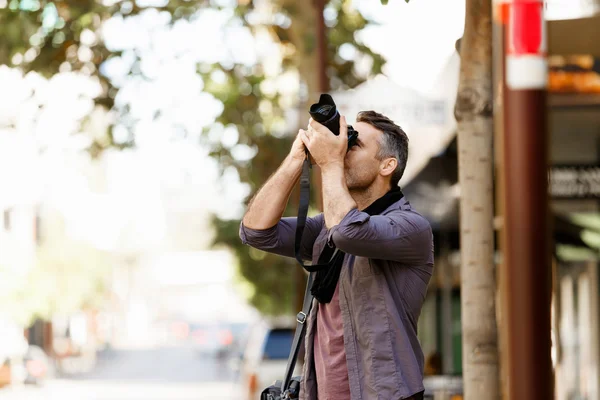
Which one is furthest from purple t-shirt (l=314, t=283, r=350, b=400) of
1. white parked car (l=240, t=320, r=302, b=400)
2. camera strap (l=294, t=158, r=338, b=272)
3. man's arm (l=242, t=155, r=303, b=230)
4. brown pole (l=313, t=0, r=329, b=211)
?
white parked car (l=240, t=320, r=302, b=400)

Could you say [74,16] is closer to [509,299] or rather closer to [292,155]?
[292,155]

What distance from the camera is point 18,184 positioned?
4675 cm

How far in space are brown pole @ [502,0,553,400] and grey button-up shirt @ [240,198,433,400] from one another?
839mm

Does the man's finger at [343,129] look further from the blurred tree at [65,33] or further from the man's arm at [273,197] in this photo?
the blurred tree at [65,33]

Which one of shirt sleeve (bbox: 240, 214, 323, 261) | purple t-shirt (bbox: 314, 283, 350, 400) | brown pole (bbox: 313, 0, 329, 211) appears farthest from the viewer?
brown pole (bbox: 313, 0, 329, 211)

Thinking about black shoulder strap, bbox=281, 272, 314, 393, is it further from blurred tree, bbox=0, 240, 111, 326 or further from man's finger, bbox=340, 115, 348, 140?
blurred tree, bbox=0, 240, 111, 326

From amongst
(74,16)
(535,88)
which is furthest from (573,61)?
(535,88)

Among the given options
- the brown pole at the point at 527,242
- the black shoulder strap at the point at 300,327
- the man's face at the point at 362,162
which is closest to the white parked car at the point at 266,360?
the black shoulder strap at the point at 300,327

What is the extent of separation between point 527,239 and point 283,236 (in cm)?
163

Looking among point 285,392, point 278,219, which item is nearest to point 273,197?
point 278,219

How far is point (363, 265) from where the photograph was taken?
12.8 ft

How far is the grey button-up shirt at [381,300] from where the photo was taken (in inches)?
147

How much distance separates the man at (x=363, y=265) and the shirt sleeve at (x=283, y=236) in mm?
57

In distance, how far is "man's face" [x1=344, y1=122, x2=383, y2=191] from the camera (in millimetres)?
4066
